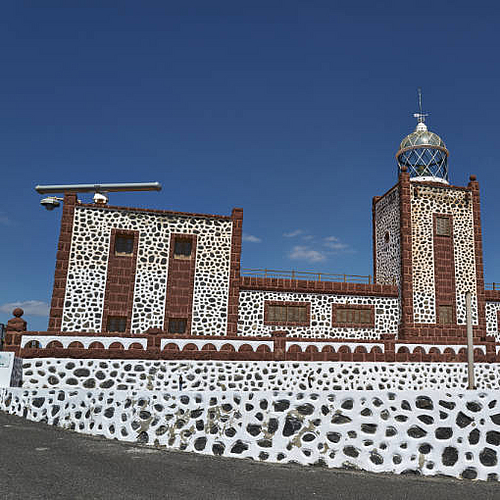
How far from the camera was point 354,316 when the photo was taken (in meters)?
18.6

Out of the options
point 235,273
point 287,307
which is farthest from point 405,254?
point 235,273

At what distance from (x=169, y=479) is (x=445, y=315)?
52.7 ft

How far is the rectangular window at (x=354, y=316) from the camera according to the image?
60.4 feet

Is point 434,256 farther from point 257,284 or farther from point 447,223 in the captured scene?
point 257,284

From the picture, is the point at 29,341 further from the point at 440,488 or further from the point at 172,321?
the point at 440,488

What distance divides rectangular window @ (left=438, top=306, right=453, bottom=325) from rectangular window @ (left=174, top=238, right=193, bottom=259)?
10.3m

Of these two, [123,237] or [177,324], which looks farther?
[123,237]

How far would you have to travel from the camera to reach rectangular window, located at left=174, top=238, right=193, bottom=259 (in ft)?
55.2

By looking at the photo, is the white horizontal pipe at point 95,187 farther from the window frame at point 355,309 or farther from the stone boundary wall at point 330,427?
the window frame at point 355,309

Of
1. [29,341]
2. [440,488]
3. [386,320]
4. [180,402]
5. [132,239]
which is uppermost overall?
[132,239]

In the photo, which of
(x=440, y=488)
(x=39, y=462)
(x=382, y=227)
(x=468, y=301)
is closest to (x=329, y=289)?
(x=382, y=227)

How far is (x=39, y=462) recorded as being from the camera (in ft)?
18.4

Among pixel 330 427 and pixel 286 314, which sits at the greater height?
pixel 286 314

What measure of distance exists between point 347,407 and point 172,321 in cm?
1044
